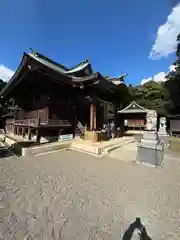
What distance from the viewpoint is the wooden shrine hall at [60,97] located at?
1218 centimetres

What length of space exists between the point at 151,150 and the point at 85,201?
424 cm

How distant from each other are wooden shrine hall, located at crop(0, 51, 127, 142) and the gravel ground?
647cm

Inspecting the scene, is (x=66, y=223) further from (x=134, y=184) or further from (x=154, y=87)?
(x=154, y=87)

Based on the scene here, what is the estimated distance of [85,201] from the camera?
4.09 metres

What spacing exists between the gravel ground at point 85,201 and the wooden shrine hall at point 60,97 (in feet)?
21.2

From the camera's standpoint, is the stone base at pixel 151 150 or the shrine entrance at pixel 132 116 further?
the shrine entrance at pixel 132 116

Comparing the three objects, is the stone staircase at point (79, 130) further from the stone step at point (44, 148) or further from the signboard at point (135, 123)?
the signboard at point (135, 123)

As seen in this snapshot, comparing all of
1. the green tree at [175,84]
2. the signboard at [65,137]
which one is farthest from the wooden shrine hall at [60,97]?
the green tree at [175,84]

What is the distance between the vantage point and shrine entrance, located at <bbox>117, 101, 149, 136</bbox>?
17859 millimetres

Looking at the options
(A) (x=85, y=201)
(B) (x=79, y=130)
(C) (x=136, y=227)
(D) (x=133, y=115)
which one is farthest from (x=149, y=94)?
(C) (x=136, y=227)

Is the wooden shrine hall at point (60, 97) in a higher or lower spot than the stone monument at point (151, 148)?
higher

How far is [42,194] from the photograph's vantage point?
→ 439cm

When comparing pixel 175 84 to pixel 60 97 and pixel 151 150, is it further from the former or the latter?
pixel 151 150

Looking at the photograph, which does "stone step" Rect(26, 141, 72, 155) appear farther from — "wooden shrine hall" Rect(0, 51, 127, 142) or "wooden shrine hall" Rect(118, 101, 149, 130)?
"wooden shrine hall" Rect(118, 101, 149, 130)
